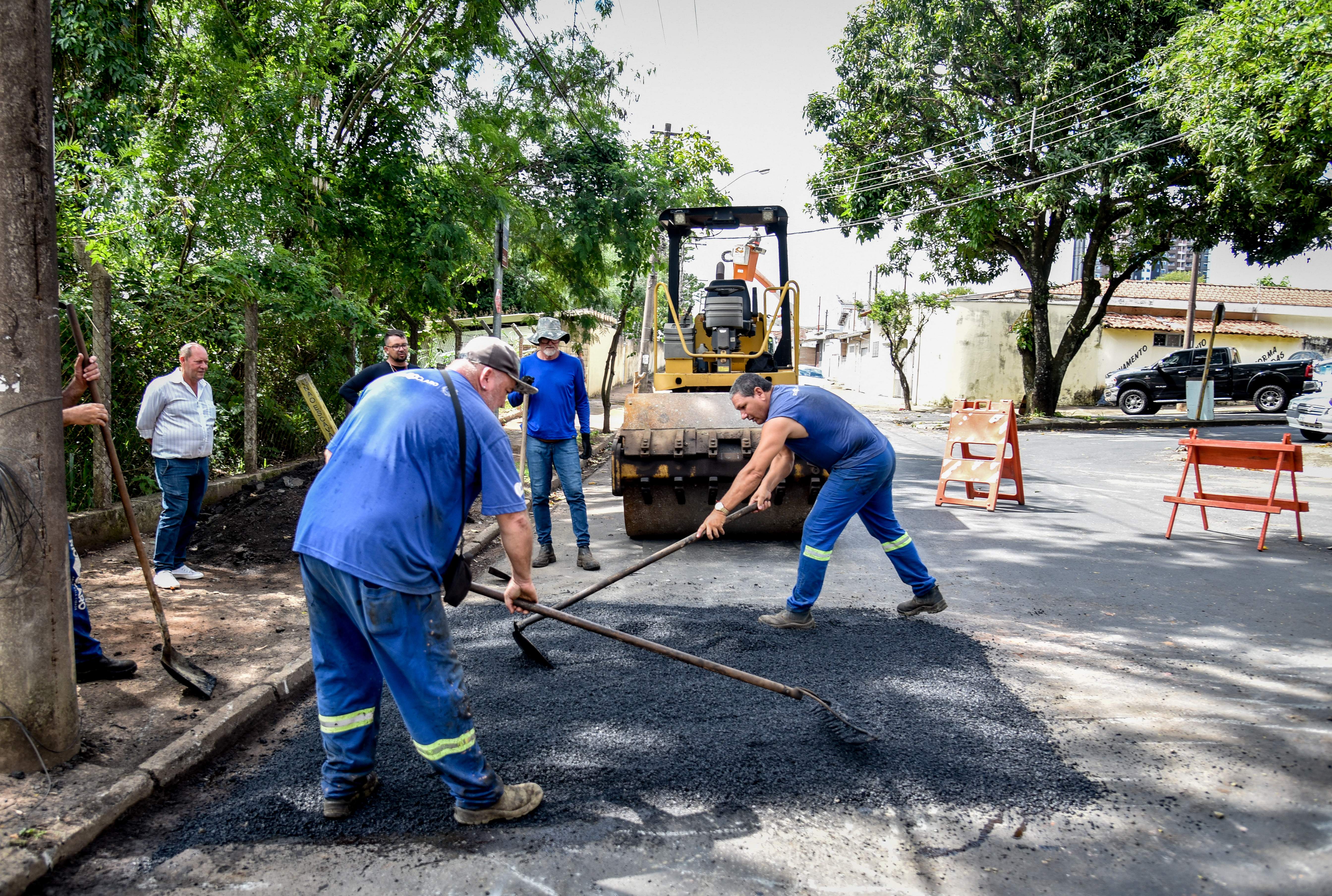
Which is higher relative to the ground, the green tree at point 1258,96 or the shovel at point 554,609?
the green tree at point 1258,96

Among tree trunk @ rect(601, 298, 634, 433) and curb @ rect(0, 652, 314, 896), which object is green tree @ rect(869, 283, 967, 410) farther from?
curb @ rect(0, 652, 314, 896)

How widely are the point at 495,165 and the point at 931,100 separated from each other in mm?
11716


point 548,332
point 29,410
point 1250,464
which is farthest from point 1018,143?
point 29,410

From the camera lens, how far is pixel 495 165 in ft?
38.8

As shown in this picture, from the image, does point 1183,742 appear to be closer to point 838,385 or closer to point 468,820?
point 468,820

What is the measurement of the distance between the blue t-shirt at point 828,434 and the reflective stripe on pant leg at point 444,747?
2.74m

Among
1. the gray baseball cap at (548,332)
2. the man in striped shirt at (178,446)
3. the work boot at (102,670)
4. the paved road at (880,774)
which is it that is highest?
the gray baseball cap at (548,332)

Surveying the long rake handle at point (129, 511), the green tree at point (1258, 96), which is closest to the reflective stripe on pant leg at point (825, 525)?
the long rake handle at point (129, 511)

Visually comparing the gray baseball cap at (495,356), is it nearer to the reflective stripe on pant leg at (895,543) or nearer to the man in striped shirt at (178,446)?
the reflective stripe on pant leg at (895,543)

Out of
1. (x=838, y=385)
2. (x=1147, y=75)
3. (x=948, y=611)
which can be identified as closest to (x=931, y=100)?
(x=1147, y=75)

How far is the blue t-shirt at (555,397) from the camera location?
21.5ft

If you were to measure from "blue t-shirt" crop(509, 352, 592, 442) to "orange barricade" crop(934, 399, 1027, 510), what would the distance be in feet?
15.0

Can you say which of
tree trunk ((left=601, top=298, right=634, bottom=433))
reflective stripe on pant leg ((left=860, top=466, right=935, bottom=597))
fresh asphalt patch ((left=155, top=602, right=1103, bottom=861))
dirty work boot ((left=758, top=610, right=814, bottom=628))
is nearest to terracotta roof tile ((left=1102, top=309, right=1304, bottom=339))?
tree trunk ((left=601, top=298, right=634, bottom=433))

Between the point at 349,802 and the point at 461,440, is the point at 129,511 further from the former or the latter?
the point at 461,440
